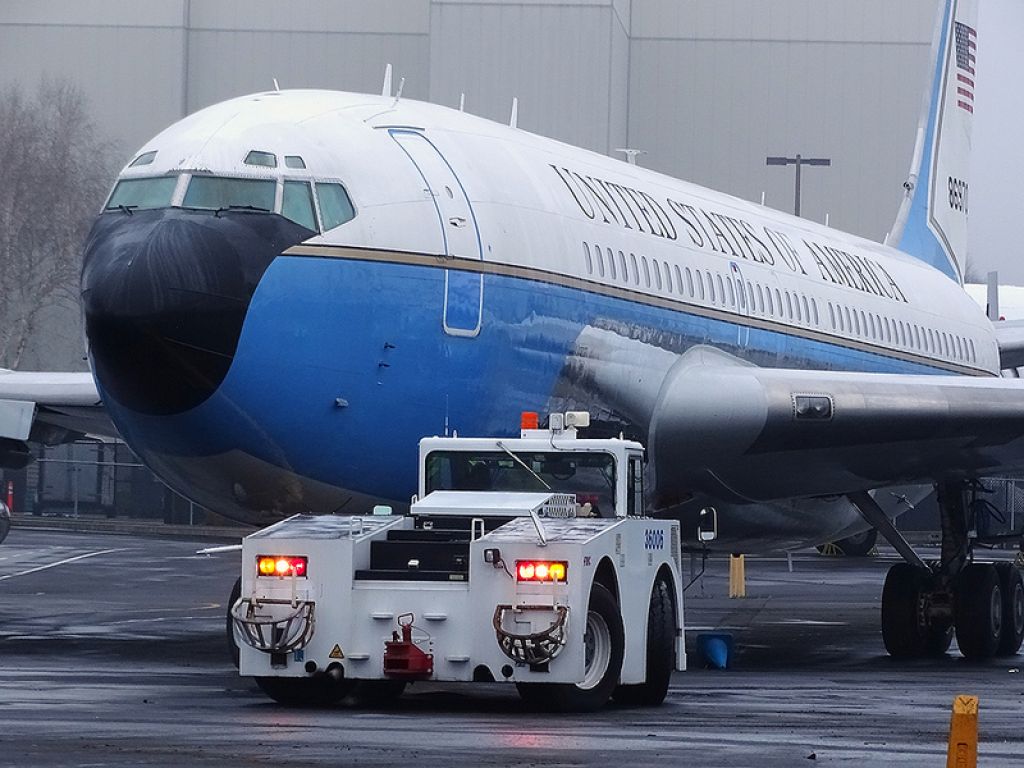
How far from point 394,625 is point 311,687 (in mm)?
840

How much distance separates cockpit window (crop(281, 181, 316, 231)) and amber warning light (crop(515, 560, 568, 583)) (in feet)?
11.4

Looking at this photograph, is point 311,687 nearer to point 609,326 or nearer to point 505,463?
point 505,463

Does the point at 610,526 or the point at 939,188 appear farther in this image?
the point at 939,188

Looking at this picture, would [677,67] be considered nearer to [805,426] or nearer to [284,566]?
[805,426]

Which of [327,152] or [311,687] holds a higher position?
[327,152]

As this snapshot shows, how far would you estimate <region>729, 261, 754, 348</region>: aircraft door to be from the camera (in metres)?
21.2

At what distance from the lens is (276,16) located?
71875mm

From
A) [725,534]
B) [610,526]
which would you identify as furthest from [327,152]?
[725,534]

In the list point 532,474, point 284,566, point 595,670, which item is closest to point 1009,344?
point 532,474

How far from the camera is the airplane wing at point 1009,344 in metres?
31.9

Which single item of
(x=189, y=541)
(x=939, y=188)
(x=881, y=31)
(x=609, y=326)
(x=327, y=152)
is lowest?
(x=189, y=541)

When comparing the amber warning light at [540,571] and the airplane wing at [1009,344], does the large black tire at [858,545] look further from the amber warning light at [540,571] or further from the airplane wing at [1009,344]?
the amber warning light at [540,571]

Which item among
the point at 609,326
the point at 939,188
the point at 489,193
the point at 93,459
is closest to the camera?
the point at 489,193

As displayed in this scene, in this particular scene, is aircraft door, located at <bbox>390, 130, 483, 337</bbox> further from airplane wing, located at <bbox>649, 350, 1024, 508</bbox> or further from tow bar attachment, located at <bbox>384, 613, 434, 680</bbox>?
tow bar attachment, located at <bbox>384, 613, 434, 680</bbox>
